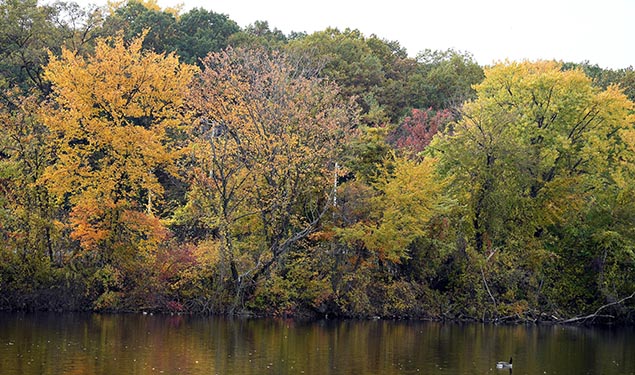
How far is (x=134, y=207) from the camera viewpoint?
1672 inches

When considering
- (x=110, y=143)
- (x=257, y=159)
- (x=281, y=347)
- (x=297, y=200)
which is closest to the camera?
(x=281, y=347)

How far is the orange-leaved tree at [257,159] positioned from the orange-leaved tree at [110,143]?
2.22 meters

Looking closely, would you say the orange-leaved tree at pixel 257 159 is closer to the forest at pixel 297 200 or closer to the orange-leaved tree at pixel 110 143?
the forest at pixel 297 200

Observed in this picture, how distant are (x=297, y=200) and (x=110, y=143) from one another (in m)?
9.57

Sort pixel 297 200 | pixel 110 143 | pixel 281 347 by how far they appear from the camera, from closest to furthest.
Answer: pixel 281 347
pixel 110 143
pixel 297 200

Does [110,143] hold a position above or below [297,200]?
above

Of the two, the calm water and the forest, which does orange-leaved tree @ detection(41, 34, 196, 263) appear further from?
the calm water

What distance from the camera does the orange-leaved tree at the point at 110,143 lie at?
41156 millimetres

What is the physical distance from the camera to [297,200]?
1734 inches

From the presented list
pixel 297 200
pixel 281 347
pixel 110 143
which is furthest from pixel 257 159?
pixel 281 347

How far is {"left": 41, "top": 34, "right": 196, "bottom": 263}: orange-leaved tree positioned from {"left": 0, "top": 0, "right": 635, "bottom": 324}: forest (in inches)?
3.8

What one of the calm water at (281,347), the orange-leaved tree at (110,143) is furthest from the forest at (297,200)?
the calm water at (281,347)

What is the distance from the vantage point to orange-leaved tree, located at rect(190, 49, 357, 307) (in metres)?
41.7

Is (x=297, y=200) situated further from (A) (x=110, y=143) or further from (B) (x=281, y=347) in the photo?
(B) (x=281, y=347)
